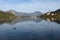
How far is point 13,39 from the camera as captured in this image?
25438 mm

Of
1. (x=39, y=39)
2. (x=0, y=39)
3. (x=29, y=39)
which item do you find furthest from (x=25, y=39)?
(x=0, y=39)

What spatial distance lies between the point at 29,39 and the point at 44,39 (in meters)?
2.59

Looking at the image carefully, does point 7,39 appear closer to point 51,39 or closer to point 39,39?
point 39,39

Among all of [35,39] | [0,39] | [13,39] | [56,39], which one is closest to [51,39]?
[56,39]

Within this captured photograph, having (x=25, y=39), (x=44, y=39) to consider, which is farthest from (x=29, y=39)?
(x=44, y=39)

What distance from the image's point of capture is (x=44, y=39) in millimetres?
25047

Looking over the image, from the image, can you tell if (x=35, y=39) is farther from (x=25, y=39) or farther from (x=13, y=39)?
(x=13, y=39)

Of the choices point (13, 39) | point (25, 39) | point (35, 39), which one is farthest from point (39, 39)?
point (13, 39)

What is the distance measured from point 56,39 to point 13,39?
745 cm

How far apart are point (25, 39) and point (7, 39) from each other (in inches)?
125

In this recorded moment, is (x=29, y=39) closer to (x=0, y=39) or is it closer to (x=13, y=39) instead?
(x=13, y=39)

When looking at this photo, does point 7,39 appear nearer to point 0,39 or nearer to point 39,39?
point 0,39

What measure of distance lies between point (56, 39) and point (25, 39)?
5.34m

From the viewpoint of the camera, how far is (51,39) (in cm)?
2509
